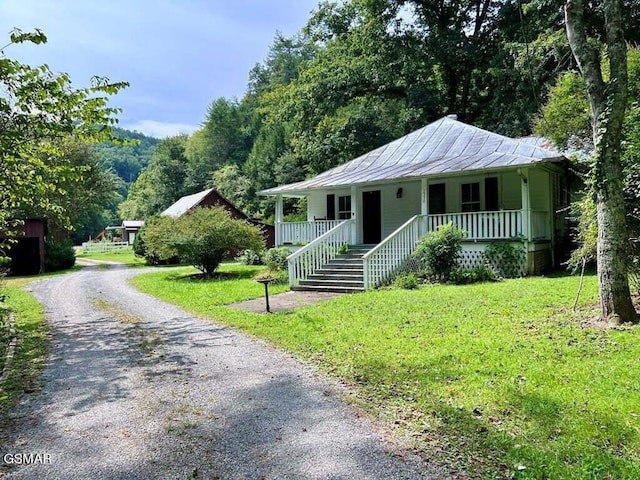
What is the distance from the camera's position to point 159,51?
532 inches

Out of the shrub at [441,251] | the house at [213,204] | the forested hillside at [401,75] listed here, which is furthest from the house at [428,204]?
the house at [213,204]

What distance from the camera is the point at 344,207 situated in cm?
1798

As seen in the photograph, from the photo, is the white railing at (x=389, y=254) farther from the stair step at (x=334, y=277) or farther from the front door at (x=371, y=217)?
the front door at (x=371, y=217)

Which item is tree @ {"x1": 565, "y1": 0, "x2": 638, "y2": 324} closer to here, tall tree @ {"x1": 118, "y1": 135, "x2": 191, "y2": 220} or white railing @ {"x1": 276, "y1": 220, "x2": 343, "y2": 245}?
white railing @ {"x1": 276, "y1": 220, "x2": 343, "y2": 245}

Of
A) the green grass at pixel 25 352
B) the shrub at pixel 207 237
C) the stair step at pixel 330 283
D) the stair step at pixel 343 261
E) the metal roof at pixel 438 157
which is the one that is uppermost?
the metal roof at pixel 438 157

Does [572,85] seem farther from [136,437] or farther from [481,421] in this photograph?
[136,437]

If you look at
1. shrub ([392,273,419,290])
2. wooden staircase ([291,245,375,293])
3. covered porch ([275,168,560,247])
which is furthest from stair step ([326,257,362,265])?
shrub ([392,273,419,290])

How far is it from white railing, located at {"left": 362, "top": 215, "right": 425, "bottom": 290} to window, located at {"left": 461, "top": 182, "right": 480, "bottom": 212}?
261 cm

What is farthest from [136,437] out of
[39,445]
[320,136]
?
[320,136]

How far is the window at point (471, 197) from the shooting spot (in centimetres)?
1502

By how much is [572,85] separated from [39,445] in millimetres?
15510

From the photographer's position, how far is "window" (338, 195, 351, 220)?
58.5ft

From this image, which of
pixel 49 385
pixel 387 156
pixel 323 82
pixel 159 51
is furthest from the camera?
pixel 323 82

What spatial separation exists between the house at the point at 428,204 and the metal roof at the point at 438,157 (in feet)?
0.12
